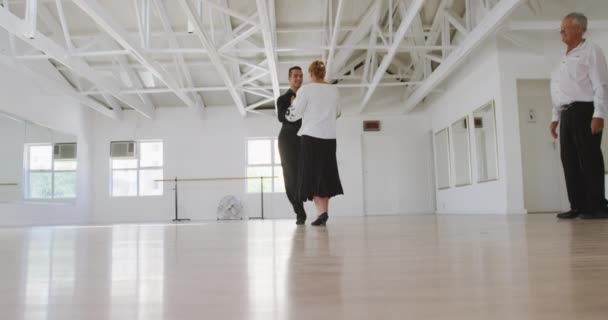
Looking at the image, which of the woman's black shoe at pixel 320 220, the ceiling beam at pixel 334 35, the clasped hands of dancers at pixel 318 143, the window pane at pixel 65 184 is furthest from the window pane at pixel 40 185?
the woman's black shoe at pixel 320 220

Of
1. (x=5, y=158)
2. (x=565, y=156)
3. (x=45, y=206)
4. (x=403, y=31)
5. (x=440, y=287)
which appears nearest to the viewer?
(x=440, y=287)

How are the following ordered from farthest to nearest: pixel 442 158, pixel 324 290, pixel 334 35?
pixel 442 158, pixel 334 35, pixel 324 290

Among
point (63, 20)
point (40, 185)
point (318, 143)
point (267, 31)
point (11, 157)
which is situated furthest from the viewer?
point (40, 185)

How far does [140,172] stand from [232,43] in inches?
263

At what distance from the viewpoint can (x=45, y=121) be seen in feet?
35.5

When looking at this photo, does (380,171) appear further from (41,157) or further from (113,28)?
(113,28)

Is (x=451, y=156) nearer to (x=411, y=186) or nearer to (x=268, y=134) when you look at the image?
(x=411, y=186)

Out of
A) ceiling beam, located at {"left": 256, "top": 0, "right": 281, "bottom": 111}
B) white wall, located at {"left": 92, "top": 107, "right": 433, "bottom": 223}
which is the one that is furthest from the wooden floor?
white wall, located at {"left": 92, "top": 107, "right": 433, "bottom": 223}

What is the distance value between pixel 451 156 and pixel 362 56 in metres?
2.99

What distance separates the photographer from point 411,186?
1265cm

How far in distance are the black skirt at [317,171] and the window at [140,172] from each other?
33.3 ft

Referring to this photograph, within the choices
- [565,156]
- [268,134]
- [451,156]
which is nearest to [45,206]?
[268,134]

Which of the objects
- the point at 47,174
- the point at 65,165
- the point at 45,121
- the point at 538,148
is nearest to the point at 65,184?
the point at 65,165

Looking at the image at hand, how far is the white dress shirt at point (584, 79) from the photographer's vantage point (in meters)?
3.31
